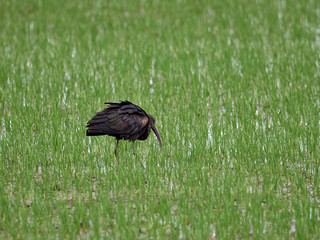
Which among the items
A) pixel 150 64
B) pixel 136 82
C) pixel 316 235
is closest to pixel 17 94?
pixel 136 82

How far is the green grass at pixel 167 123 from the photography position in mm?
4293

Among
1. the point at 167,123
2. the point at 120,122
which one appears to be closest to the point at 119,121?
the point at 120,122

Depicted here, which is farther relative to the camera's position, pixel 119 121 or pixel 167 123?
pixel 167 123

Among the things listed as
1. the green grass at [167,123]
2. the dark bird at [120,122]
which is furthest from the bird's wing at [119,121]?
the green grass at [167,123]

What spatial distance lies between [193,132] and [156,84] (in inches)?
64.6

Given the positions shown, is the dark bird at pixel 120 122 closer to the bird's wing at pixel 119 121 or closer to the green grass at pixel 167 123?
the bird's wing at pixel 119 121

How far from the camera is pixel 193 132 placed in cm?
607

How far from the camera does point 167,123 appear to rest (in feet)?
20.5

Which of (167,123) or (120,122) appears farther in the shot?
(167,123)

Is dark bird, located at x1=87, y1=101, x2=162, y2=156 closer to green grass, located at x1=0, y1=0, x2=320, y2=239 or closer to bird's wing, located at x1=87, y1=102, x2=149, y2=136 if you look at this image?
bird's wing, located at x1=87, y1=102, x2=149, y2=136

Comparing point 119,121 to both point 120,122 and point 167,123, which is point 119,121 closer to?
point 120,122

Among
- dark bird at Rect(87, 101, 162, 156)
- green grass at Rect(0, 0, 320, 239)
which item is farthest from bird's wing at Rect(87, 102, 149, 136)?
green grass at Rect(0, 0, 320, 239)

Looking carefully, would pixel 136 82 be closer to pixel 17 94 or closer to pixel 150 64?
pixel 150 64

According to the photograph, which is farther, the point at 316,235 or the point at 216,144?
the point at 216,144
